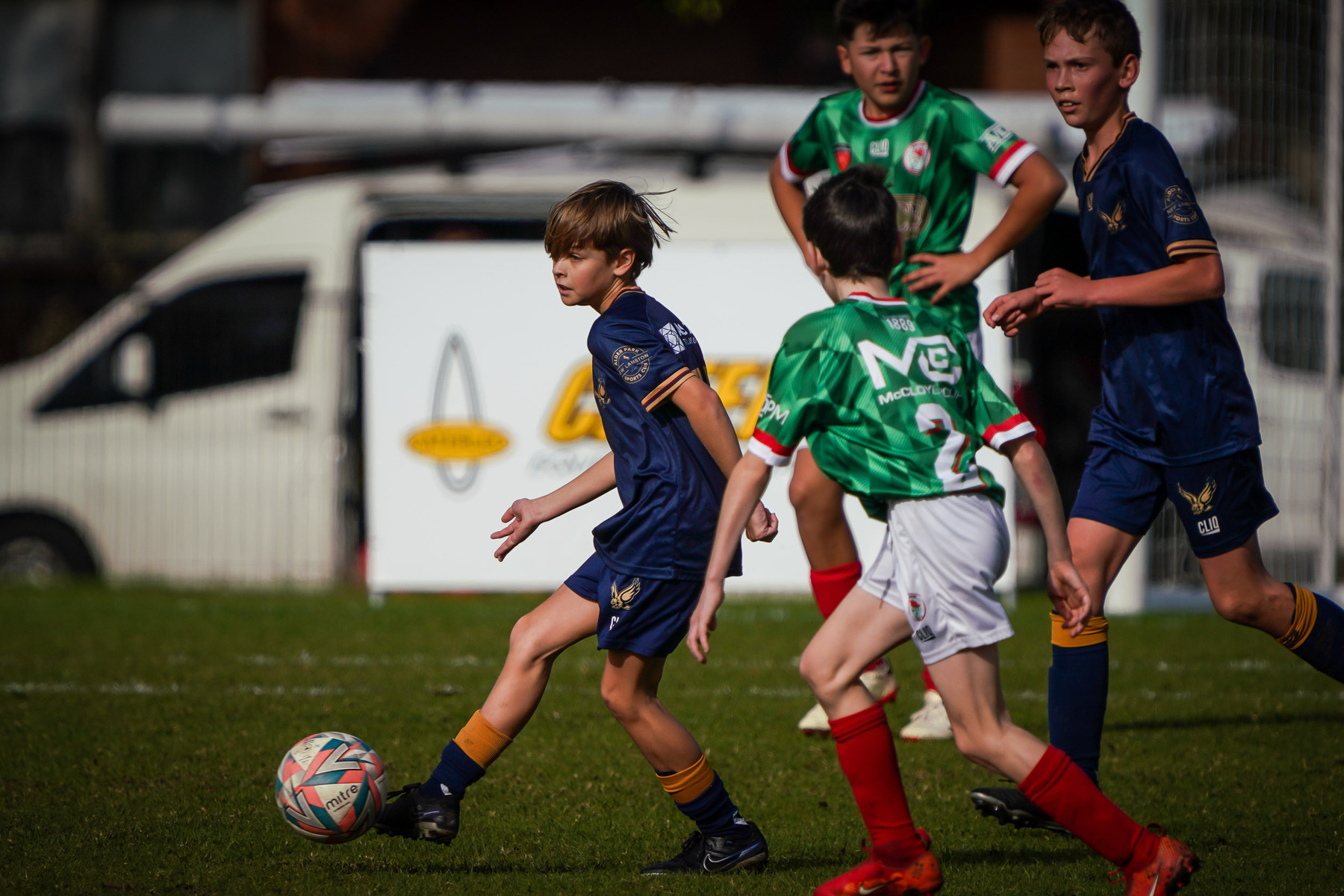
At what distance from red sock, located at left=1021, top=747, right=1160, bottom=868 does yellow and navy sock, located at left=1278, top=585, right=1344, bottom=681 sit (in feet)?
3.89

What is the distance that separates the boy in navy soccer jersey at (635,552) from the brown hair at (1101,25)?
134 cm

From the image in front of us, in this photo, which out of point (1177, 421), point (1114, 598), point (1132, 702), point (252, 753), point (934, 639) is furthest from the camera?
point (1114, 598)

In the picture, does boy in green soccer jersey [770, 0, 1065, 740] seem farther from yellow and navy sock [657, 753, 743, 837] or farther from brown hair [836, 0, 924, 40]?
yellow and navy sock [657, 753, 743, 837]

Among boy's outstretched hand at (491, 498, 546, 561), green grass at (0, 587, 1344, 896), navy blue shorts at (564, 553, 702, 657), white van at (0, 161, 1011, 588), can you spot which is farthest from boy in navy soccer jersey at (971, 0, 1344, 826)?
white van at (0, 161, 1011, 588)

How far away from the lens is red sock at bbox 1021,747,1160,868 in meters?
3.25

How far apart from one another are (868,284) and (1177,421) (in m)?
1.18

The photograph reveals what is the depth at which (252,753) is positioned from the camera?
5.05m

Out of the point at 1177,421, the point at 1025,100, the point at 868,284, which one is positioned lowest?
the point at 1177,421

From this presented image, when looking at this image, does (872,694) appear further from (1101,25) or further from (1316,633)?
(1101,25)

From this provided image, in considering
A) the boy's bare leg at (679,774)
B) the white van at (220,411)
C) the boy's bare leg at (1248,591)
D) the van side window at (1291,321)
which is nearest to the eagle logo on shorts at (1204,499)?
the boy's bare leg at (1248,591)

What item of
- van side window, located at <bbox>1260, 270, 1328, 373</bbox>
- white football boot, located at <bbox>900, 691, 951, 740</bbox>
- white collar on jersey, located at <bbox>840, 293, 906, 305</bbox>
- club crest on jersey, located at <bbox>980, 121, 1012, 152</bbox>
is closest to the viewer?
white collar on jersey, located at <bbox>840, 293, 906, 305</bbox>

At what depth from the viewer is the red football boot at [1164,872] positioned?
10.6 ft

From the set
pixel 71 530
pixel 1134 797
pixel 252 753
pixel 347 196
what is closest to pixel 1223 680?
pixel 1134 797

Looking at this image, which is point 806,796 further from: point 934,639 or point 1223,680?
point 1223,680
